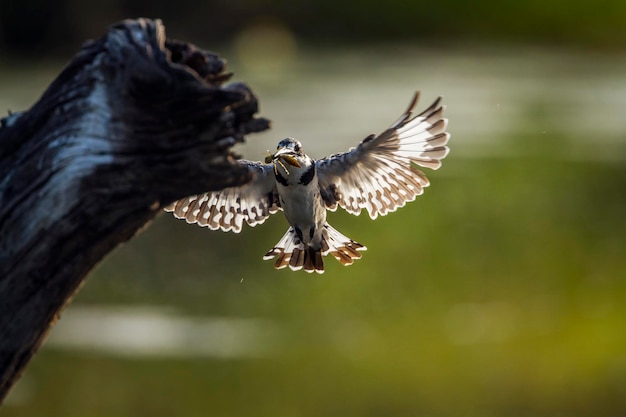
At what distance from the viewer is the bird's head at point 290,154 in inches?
182

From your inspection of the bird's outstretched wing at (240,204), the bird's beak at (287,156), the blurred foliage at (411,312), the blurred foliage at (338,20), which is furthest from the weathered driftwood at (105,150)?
the blurred foliage at (338,20)

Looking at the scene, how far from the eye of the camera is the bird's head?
15.1 feet

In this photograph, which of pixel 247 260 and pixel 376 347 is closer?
pixel 376 347

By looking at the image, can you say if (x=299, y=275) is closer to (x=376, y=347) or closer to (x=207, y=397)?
(x=376, y=347)

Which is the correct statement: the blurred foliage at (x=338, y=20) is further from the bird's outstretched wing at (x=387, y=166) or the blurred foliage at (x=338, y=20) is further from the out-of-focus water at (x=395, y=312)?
the bird's outstretched wing at (x=387, y=166)

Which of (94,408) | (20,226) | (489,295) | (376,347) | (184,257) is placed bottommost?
(20,226)

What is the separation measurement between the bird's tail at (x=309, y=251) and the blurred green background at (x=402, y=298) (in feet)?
12.2

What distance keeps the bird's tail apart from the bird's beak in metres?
0.38

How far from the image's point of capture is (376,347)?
9891 millimetres

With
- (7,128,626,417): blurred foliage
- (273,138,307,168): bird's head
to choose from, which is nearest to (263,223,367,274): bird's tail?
(273,138,307,168): bird's head

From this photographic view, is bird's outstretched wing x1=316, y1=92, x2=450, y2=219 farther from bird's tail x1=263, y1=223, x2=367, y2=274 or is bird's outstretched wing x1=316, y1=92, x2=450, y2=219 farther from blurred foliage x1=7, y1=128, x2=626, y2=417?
blurred foliage x1=7, y1=128, x2=626, y2=417

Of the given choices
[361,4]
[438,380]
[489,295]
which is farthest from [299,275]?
[361,4]

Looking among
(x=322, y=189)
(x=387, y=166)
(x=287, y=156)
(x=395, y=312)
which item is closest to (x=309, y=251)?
(x=322, y=189)

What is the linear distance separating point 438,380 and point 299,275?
2.81m
